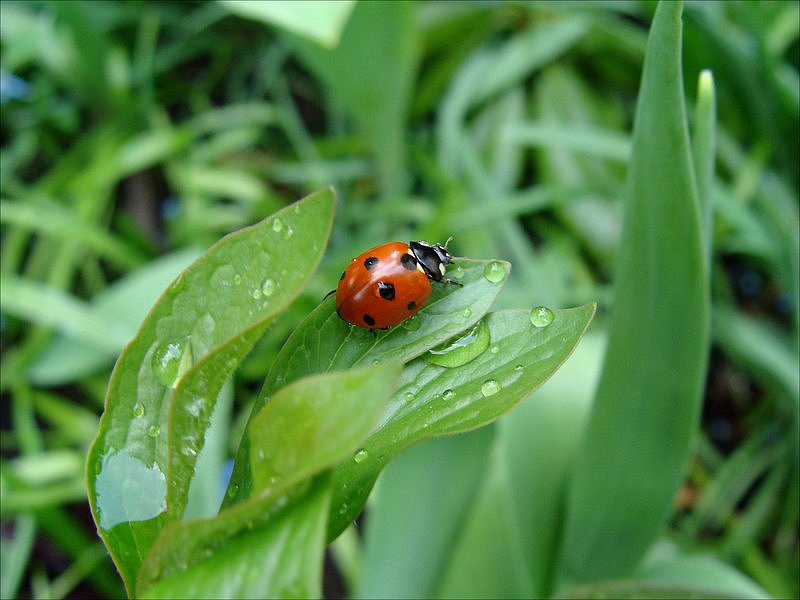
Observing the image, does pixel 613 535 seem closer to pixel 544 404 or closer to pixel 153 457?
pixel 544 404

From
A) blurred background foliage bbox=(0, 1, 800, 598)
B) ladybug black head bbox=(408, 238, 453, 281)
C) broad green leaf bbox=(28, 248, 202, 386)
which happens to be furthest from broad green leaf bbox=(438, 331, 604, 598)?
broad green leaf bbox=(28, 248, 202, 386)

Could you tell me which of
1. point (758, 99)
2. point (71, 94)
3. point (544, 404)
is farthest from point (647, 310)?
point (71, 94)

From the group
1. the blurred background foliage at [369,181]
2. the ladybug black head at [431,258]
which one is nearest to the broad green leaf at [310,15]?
the blurred background foliage at [369,181]

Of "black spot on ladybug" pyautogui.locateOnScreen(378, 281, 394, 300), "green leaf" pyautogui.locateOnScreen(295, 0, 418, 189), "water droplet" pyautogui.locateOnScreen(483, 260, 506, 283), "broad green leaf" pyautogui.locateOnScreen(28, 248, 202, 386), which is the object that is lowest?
"broad green leaf" pyautogui.locateOnScreen(28, 248, 202, 386)

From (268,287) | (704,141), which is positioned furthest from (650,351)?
(268,287)

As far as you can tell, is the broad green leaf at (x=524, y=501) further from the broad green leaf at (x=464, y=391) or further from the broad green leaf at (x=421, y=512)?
the broad green leaf at (x=464, y=391)

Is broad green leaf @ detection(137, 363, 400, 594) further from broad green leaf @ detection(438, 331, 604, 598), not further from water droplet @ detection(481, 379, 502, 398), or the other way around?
broad green leaf @ detection(438, 331, 604, 598)
